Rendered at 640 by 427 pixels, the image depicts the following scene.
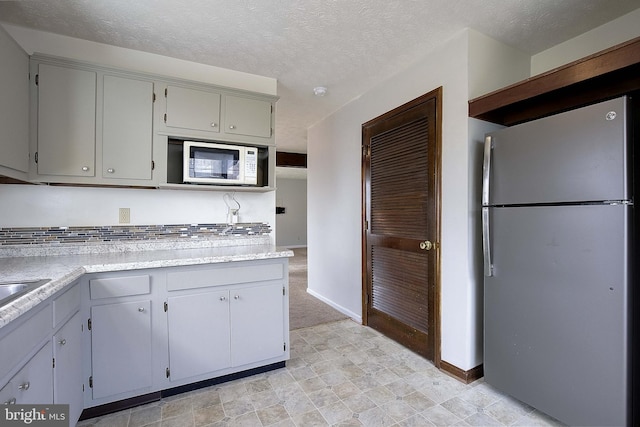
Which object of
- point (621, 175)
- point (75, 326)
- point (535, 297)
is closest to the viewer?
point (621, 175)

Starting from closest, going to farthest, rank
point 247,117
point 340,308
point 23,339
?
point 23,339
point 247,117
point 340,308

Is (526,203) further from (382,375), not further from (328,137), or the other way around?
(328,137)

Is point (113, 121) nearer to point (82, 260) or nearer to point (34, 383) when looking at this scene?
point (82, 260)

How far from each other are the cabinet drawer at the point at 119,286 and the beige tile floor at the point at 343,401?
0.73m

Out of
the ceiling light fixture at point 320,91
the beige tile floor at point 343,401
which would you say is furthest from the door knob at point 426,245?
the ceiling light fixture at point 320,91

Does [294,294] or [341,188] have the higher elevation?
[341,188]

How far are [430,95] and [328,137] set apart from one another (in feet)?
5.59

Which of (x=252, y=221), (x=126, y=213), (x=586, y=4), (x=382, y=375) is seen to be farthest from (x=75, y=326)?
(x=586, y=4)

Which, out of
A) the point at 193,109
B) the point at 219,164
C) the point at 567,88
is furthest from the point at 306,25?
the point at 567,88

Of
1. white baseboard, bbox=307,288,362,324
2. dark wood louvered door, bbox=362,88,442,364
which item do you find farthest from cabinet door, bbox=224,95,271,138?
white baseboard, bbox=307,288,362,324

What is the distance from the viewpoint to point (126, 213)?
2303 mm

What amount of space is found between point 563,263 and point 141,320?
2421 mm

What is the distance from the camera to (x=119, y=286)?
174 centimetres

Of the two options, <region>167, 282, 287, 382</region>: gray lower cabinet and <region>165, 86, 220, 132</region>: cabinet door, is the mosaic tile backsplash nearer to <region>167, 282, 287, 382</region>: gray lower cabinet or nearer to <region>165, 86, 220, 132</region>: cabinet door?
<region>167, 282, 287, 382</region>: gray lower cabinet
